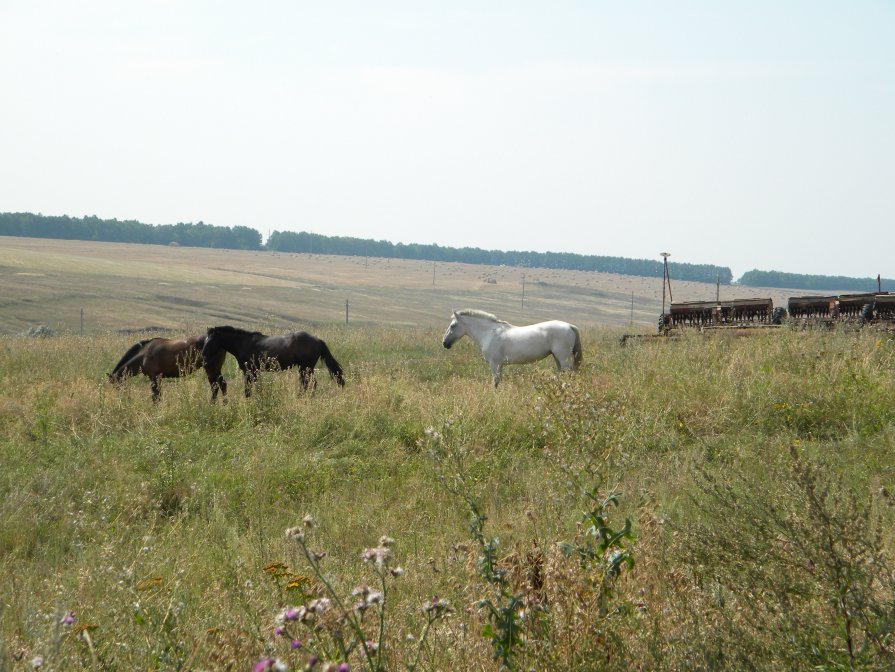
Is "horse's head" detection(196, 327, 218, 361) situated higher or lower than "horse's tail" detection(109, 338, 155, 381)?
higher

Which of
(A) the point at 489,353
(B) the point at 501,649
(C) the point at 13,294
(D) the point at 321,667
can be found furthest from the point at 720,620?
(C) the point at 13,294

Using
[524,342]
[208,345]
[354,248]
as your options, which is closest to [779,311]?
[524,342]

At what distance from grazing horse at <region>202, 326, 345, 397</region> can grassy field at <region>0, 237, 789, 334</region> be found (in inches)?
555

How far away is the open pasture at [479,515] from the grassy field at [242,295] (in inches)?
719

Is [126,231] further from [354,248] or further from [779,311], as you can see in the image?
[779,311]

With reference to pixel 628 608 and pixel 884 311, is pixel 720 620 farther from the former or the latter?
pixel 884 311

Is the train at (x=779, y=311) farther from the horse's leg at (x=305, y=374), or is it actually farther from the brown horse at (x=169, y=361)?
the brown horse at (x=169, y=361)

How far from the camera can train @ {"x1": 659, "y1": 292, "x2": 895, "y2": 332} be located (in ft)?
53.7

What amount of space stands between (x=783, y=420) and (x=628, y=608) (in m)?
6.09

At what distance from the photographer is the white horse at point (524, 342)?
1417cm

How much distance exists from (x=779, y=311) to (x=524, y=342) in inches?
266

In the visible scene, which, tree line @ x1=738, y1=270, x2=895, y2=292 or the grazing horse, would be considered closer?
the grazing horse

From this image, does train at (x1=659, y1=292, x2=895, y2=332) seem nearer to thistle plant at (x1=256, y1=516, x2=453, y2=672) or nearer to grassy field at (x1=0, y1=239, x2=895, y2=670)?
grassy field at (x1=0, y1=239, x2=895, y2=670)

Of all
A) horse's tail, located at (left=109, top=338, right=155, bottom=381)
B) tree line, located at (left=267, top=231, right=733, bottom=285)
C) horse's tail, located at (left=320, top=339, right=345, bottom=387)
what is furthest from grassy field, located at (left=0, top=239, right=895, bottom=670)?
tree line, located at (left=267, top=231, right=733, bottom=285)
